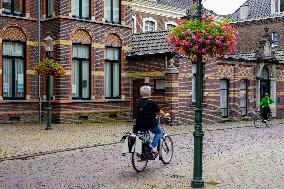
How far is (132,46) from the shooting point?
2728cm

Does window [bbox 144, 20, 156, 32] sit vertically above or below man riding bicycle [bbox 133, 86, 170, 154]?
above

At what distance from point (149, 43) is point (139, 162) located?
1661 cm

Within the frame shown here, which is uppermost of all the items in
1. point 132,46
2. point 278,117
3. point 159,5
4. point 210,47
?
point 159,5

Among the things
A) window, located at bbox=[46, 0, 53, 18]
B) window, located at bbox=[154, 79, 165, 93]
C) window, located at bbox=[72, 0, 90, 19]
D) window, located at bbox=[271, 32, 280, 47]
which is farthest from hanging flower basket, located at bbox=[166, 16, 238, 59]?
window, located at bbox=[271, 32, 280, 47]

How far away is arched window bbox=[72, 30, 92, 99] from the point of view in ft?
79.4

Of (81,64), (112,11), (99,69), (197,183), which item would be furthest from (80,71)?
(197,183)

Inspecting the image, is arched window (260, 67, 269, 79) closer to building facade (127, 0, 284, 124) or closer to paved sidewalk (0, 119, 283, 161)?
building facade (127, 0, 284, 124)

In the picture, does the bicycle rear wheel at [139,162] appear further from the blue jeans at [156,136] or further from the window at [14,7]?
the window at [14,7]

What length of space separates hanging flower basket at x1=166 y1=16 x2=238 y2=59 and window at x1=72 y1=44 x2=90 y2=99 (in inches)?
618

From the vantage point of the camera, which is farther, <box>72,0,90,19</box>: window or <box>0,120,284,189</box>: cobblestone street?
<box>72,0,90,19</box>: window

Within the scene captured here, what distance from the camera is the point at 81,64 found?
80.4ft

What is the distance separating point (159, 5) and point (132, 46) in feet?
39.3

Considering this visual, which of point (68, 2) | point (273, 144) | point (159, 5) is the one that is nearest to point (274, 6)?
point (159, 5)

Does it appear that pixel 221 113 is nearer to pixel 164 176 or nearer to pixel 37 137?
pixel 37 137
